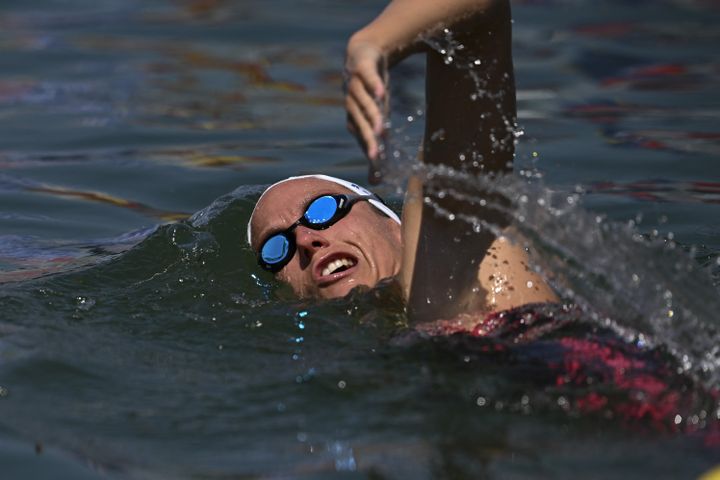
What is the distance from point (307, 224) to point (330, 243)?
14cm

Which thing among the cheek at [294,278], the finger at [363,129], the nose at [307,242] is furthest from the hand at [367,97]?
the cheek at [294,278]

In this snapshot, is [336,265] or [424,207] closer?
[424,207]

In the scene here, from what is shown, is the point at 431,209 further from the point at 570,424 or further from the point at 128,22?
the point at 128,22

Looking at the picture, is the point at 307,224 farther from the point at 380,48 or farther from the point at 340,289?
the point at 380,48

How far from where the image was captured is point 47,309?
4.62 metres

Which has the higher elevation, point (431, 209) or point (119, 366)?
point (431, 209)

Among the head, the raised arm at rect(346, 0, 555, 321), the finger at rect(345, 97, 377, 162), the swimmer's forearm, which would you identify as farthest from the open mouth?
the finger at rect(345, 97, 377, 162)

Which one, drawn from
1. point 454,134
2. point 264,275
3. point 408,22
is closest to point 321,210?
point 264,275

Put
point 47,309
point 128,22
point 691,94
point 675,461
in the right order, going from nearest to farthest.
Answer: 1. point 675,461
2. point 47,309
3. point 691,94
4. point 128,22

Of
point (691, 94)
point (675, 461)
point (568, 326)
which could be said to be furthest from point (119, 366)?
point (691, 94)

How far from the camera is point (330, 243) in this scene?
4.51 meters

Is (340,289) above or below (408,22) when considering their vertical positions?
below

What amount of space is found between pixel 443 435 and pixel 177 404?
851 millimetres

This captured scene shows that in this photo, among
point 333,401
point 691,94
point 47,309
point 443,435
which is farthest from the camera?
point 691,94
